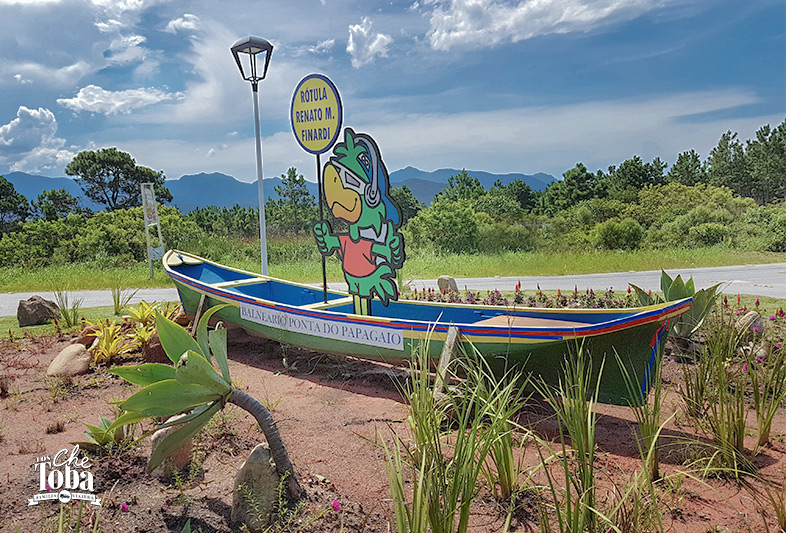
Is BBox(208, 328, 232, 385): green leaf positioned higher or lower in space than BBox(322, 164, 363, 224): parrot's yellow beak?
lower

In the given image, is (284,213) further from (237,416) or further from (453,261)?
(237,416)

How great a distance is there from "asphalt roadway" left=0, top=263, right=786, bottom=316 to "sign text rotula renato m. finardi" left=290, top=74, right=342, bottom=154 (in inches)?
172

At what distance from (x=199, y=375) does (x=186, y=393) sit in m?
0.12

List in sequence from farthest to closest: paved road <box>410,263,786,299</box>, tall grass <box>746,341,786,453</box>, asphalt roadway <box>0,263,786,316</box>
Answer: paved road <box>410,263,786,299</box>
asphalt roadway <box>0,263,786,316</box>
tall grass <box>746,341,786,453</box>

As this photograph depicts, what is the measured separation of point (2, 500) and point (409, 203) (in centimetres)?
3124

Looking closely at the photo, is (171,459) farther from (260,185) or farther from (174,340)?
(260,185)

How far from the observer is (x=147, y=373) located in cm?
273

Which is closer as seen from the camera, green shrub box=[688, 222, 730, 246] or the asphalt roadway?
the asphalt roadway

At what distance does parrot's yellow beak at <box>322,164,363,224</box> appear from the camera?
5543 mm

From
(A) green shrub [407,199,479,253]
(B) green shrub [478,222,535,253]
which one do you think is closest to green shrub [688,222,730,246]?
(B) green shrub [478,222,535,253]

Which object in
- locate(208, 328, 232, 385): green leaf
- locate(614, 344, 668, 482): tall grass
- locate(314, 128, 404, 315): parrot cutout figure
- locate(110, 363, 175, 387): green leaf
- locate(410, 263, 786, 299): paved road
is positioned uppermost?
locate(314, 128, 404, 315): parrot cutout figure

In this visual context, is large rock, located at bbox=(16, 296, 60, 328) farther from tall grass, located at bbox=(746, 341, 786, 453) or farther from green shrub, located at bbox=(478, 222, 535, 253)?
green shrub, located at bbox=(478, 222, 535, 253)

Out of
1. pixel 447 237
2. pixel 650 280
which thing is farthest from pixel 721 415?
pixel 447 237

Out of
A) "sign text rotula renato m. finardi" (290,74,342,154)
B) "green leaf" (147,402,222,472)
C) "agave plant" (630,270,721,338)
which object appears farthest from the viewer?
"sign text rotula renato m. finardi" (290,74,342,154)
